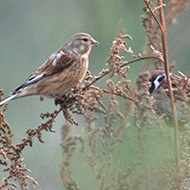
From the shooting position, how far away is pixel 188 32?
4.08 metres

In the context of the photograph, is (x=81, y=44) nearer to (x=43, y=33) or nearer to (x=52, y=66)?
(x=52, y=66)

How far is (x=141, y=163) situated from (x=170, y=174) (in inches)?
3.4

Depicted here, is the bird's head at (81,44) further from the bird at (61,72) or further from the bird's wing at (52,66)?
the bird's wing at (52,66)

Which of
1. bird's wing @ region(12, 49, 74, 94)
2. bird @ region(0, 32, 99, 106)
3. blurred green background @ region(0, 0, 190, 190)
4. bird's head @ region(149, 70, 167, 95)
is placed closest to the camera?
bird @ region(0, 32, 99, 106)

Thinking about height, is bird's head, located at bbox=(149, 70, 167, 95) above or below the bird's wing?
below

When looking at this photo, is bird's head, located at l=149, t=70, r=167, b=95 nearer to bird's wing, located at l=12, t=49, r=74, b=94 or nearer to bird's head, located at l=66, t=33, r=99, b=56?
bird's head, located at l=66, t=33, r=99, b=56

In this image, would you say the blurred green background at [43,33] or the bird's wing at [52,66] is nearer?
the bird's wing at [52,66]

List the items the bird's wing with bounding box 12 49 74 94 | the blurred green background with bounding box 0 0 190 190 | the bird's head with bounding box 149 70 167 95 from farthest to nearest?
the blurred green background with bounding box 0 0 190 190, the bird's head with bounding box 149 70 167 95, the bird's wing with bounding box 12 49 74 94

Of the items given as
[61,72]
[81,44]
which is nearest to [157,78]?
[81,44]

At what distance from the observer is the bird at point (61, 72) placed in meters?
3.12

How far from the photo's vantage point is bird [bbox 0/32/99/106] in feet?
10.2

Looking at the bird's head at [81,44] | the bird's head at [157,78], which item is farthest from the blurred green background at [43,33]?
the bird's head at [81,44]

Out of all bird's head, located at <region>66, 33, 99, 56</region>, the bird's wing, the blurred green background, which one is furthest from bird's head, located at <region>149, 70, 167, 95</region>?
the blurred green background

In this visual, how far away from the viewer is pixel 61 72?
3270 millimetres
